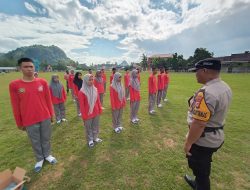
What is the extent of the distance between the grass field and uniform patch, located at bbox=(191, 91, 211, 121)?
6.20 feet

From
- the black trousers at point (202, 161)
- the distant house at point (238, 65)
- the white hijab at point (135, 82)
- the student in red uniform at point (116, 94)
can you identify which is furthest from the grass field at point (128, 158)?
the distant house at point (238, 65)

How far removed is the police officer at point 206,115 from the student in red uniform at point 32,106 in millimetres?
3067

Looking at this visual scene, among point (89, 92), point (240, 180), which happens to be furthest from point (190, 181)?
point (89, 92)

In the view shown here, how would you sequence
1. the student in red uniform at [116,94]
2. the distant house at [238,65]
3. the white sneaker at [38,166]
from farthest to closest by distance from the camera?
1. the distant house at [238,65]
2. the student in red uniform at [116,94]
3. the white sneaker at [38,166]

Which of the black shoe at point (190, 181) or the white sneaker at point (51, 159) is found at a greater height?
the white sneaker at point (51, 159)

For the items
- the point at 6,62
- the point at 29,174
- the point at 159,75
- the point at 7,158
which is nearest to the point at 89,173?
the point at 29,174

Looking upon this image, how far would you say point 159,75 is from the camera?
8812mm

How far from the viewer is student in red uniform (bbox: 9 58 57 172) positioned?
131 inches

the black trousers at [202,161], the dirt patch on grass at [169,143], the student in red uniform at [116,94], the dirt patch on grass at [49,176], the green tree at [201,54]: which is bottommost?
the dirt patch on grass at [169,143]

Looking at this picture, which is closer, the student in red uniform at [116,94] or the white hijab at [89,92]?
the white hijab at [89,92]

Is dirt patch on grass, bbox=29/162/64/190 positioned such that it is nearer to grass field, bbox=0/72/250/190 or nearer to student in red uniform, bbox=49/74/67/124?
grass field, bbox=0/72/250/190

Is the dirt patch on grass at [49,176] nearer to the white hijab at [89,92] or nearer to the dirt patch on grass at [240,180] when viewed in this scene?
the white hijab at [89,92]

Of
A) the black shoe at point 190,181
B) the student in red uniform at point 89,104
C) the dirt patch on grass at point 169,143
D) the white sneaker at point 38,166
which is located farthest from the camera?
the dirt patch on grass at point 169,143

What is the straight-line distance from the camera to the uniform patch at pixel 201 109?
203cm
